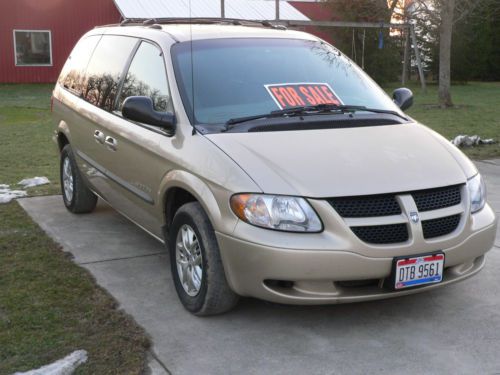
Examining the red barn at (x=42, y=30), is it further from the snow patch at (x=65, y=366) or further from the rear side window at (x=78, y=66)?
the snow patch at (x=65, y=366)

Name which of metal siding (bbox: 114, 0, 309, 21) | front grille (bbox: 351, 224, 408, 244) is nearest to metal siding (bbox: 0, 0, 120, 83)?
metal siding (bbox: 114, 0, 309, 21)

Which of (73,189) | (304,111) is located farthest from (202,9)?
(304,111)

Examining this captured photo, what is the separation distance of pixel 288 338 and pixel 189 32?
2348mm

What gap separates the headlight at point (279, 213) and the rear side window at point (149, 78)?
118cm

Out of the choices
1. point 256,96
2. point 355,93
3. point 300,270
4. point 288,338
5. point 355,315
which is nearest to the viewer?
point 300,270

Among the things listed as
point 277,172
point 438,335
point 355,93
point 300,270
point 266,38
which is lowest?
point 438,335

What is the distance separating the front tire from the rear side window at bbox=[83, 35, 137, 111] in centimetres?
154

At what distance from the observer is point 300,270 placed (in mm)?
3438

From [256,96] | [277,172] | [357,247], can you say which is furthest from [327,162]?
[256,96]

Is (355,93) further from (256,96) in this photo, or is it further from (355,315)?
(355,315)

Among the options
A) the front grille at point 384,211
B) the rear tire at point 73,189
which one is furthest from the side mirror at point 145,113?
the rear tire at point 73,189

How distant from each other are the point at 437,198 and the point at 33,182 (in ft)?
A: 17.7

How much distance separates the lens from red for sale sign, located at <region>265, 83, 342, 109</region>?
4.43m

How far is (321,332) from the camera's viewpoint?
379 cm
